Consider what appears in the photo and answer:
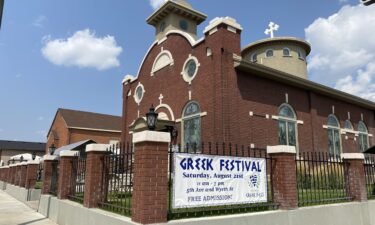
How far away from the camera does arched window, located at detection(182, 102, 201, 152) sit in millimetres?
17000

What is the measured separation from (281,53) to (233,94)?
10112 millimetres

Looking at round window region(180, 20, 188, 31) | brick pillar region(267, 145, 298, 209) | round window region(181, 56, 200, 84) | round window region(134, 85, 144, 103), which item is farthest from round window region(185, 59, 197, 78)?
brick pillar region(267, 145, 298, 209)

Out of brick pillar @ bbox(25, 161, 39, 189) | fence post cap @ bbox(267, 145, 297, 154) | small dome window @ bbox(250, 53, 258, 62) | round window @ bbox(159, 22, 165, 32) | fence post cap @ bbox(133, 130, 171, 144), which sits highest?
round window @ bbox(159, 22, 165, 32)

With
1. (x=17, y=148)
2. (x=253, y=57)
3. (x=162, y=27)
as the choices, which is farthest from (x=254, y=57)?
(x=17, y=148)

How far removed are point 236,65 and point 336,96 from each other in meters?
10.1

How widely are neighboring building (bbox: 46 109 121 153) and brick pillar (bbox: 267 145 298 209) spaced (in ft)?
114

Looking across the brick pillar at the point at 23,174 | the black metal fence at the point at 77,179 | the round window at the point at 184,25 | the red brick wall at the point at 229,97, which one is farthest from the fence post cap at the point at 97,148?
the round window at the point at 184,25

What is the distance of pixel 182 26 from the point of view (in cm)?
2272

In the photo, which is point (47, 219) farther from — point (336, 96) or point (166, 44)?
point (336, 96)

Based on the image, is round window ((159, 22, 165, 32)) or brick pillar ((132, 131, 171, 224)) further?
round window ((159, 22, 165, 32))

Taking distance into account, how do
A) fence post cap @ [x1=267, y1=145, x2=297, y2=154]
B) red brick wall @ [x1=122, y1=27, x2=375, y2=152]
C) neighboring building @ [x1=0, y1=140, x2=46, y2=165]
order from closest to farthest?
1. fence post cap @ [x1=267, y1=145, x2=297, y2=154]
2. red brick wall @ [x1=122, y1=27, x2=375, y2=152]
3. neighboring building @ [x1=0, y1=140, x2=46, y2=165]

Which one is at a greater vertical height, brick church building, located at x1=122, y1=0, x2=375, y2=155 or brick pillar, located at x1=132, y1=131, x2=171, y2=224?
brick church building, located at x1=122, y1=0, x2=375, y2=155

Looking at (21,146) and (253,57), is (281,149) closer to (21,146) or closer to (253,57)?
(253,57)

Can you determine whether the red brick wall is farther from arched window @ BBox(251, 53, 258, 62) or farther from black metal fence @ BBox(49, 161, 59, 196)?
black metal fence @ BBox(49, 161, 59, 196)
